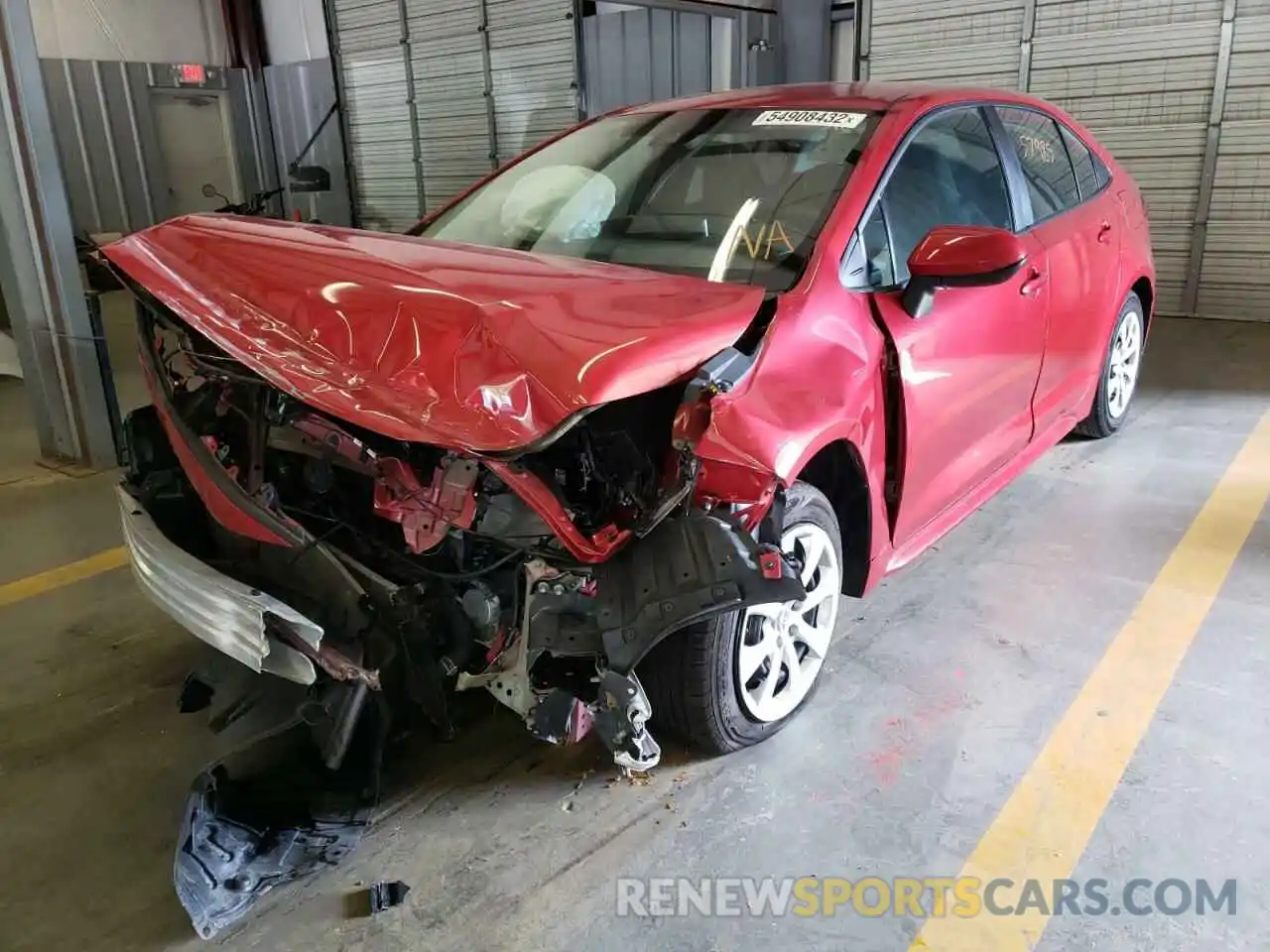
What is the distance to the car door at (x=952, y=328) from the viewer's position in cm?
245

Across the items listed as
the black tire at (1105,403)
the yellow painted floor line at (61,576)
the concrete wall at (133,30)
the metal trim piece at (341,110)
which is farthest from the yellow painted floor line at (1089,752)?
the concrete wall at (133,30)

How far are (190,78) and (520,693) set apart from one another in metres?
13.1

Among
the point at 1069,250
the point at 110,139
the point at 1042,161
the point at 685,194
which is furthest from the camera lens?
the point at 110,139

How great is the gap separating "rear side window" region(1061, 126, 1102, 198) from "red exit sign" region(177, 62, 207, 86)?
39.8 feet

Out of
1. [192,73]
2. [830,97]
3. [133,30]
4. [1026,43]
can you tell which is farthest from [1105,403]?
[133,30]

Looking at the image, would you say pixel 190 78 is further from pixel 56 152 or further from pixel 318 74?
pixel 56 152

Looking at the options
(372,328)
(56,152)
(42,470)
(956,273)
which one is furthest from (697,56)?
(372,328)

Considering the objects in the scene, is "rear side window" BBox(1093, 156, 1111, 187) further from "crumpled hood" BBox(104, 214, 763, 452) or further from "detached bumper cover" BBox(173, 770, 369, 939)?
"detached bumper cover" BBox(173, 770, 369, 939)

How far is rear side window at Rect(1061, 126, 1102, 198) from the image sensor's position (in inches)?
143

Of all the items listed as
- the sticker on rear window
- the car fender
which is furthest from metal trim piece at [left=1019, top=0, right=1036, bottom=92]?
the car fender

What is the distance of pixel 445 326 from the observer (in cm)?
173

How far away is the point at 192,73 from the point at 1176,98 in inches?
→ 452

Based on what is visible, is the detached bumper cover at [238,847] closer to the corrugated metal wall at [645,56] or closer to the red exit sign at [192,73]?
→ the corrugated metal wall at [645,56]

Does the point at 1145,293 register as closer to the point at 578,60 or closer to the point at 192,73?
the point at 578,60
